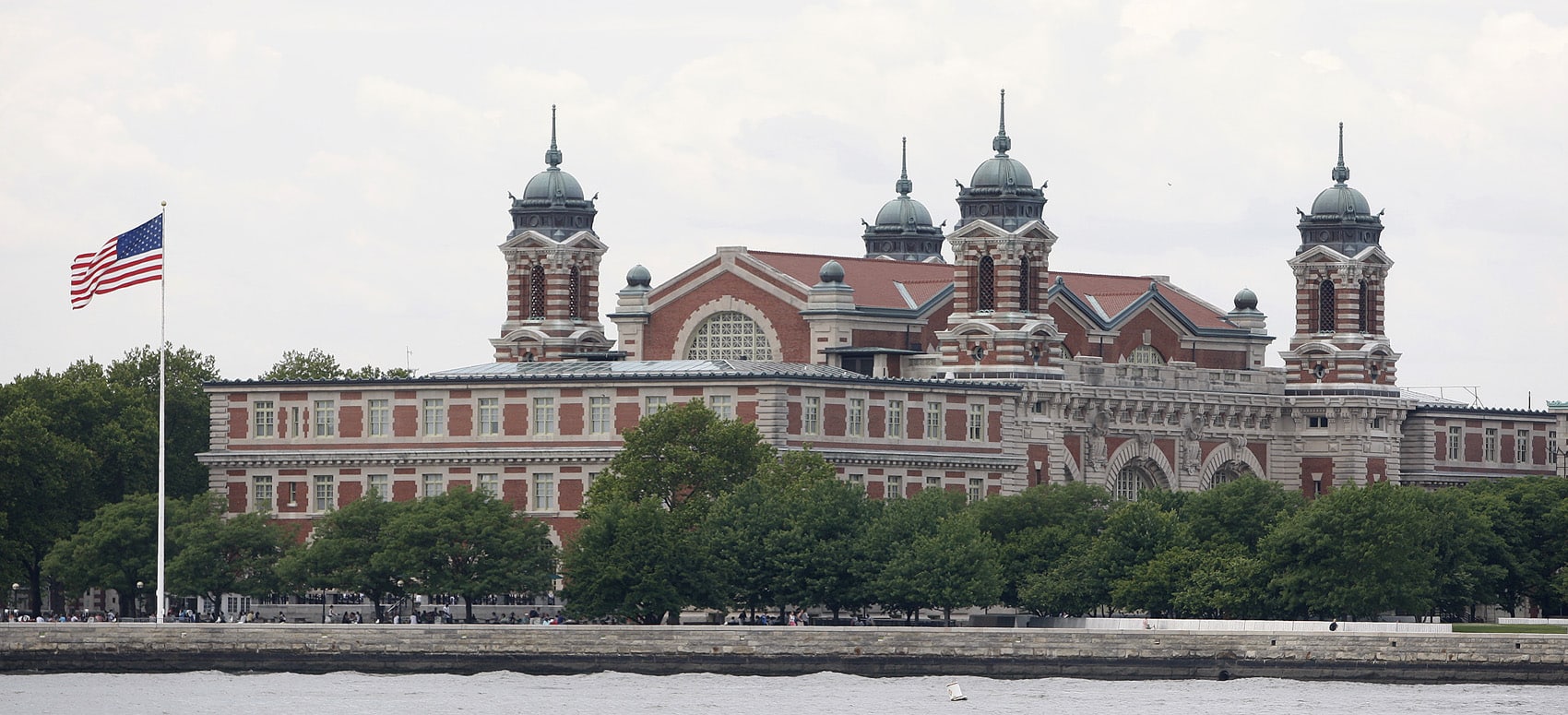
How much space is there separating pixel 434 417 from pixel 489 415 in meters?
2.23

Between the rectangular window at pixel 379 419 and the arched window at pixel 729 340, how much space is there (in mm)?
18315

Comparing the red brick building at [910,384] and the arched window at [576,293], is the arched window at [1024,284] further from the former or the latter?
the arched window at [576,293]

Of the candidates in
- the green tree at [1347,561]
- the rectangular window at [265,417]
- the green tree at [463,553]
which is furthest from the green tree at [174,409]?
the green tree at [1347,561]

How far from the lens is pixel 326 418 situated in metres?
167

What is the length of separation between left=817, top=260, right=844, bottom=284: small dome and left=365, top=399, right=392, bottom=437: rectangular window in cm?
2193

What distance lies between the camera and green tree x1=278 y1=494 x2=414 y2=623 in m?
151

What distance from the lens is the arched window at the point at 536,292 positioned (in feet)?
618

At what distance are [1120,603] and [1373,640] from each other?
14495 millimetres

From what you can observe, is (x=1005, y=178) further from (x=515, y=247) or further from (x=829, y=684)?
(x=829, y=684)

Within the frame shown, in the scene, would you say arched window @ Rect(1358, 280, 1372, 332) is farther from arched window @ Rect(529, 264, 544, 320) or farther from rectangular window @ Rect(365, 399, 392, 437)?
rectangular window @ Rect(365, 399, 392, 437)

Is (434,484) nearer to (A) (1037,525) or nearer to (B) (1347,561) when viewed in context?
(A) (1037,525)

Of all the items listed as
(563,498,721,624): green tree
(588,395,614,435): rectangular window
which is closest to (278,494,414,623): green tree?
(563,498,721,624): green tree

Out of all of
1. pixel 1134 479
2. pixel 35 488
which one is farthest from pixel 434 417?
pixel 1134 479

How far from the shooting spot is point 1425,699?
129 metres
